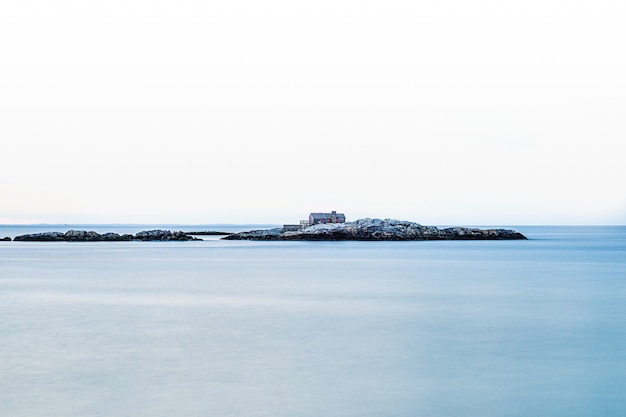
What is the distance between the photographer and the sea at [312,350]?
367 inches

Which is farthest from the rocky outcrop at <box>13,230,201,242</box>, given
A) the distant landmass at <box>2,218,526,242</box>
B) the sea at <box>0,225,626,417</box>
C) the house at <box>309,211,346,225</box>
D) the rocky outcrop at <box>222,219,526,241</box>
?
the sea at <box>0,225,626,417</box>

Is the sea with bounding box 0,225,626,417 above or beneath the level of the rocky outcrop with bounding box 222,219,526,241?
beneath

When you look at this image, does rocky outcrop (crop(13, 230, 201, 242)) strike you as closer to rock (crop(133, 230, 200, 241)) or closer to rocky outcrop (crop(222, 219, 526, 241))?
rock (crop(133, 230, 200, 241))

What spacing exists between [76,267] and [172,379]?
99.9ft

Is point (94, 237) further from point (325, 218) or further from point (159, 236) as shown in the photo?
point (325, 218)

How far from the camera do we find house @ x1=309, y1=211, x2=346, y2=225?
314 ft

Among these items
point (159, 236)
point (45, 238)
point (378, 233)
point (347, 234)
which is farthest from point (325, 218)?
point (45, 238)

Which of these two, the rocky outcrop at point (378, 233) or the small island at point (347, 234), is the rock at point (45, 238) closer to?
the small island at point (347, 234)

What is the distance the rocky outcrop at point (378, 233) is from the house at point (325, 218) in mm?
4661

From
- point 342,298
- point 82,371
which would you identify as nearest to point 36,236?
point 342,298

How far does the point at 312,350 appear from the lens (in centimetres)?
1330

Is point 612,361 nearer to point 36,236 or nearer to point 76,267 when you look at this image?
point 76,267

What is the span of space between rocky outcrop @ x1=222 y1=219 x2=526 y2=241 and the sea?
56.1 metres

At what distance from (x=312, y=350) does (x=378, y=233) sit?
7108 centimetres
